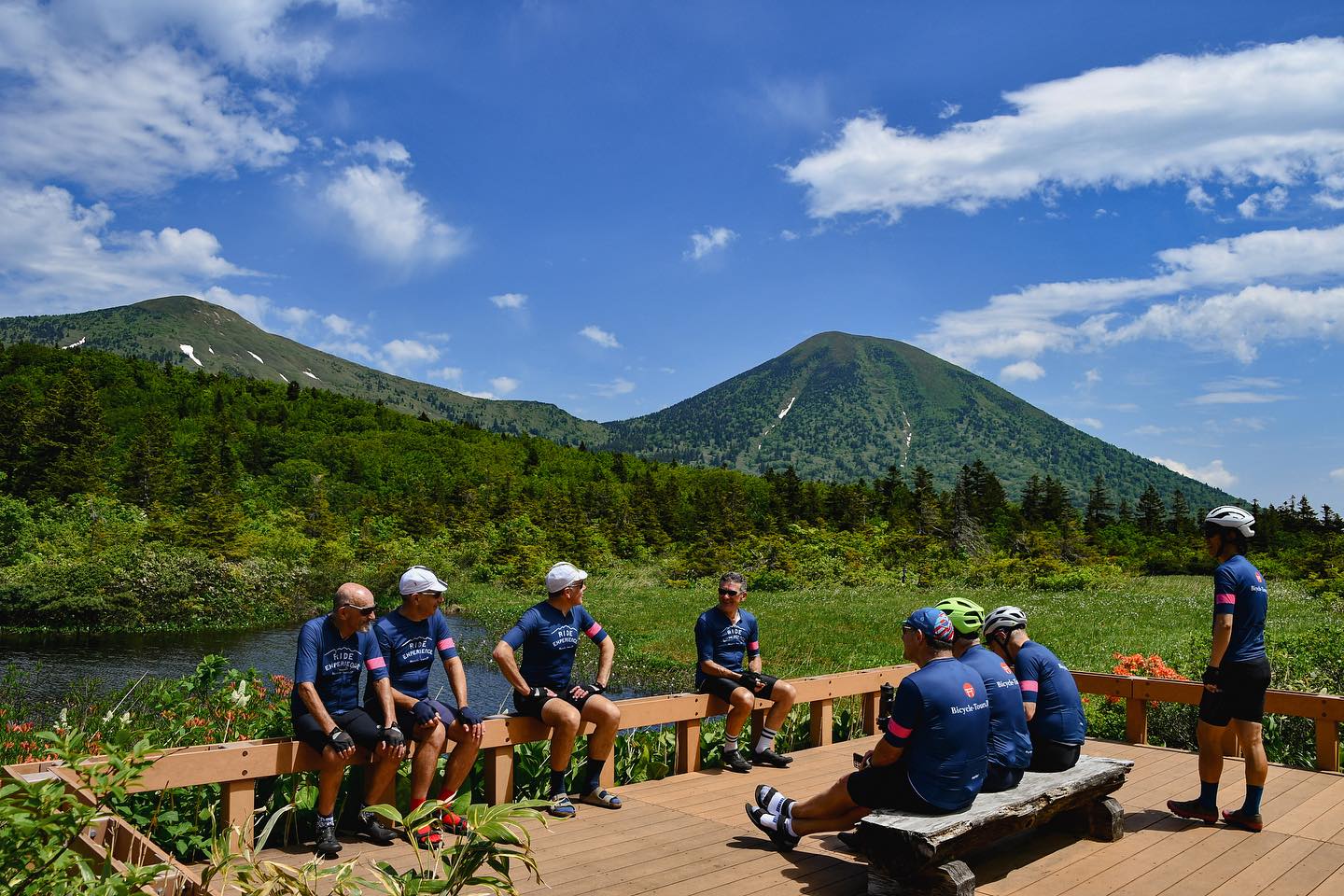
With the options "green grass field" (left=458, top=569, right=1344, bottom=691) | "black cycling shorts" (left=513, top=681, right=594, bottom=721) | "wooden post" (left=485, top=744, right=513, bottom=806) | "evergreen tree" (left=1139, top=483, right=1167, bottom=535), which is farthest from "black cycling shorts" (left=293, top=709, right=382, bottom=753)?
"evergreen tree" (left=1139, top=483, right=1167, bottom=535)

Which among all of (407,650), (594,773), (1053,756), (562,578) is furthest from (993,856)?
(407,650)

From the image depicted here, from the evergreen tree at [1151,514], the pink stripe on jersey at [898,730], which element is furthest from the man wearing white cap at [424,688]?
the evergreen tree at [1151,514]

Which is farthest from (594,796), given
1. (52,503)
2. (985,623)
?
(52,503)

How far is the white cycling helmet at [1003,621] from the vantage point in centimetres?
541

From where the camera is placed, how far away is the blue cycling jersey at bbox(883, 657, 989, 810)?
435cm

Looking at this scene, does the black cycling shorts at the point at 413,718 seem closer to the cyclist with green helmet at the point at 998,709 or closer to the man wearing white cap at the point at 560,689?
the man wearing white cap at the point at 560,689

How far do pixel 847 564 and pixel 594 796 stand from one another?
3702 centimetres

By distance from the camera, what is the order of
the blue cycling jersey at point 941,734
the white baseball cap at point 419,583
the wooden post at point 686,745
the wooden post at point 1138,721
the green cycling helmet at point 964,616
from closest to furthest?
the blue cycling jersey at point 941,734, the green cycling helmet at point 964,616, the white baseball cap at point 419,583, the wooden post at point 686,745, the wooden post at point 1138,721

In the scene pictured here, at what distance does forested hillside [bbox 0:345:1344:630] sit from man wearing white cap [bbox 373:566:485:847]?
28.7 m

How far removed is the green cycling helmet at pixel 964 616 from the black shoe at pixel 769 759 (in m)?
2.71

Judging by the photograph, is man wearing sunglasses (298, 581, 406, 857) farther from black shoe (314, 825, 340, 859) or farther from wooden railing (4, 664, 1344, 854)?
wooden railing (4, 664, 1344, 854)

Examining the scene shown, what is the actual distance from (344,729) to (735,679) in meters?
3.08

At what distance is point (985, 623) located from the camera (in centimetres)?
539

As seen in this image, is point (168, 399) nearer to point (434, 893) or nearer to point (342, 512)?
point (342, 512)
